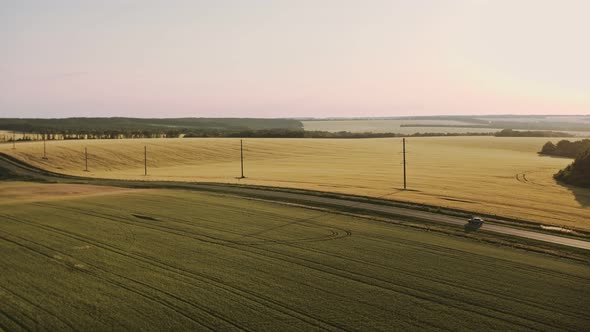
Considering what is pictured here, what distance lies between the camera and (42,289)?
69.7ft

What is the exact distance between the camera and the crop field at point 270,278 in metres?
18.3

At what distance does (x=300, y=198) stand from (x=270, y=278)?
24.1 m

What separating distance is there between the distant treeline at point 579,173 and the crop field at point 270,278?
3547cm

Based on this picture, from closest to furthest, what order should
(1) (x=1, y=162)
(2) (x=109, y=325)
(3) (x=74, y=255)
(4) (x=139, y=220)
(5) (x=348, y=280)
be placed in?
(2) (x=109, y=325) < (5) (x=348, y=280) < (3) (x=74, y=255) < (4) (x=139, y=220) < (1) (x=1, y=162)

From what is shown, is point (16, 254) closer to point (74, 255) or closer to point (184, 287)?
point (74, 255)

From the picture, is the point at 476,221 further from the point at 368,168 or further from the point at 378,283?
the point at 368,168

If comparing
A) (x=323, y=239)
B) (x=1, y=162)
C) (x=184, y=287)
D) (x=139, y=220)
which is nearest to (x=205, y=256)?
(x=184, y=287)

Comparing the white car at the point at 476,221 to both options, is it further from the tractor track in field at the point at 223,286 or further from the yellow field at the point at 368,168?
the tractor track in field at the point at 223,286

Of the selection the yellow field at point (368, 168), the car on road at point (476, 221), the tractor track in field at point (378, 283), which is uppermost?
the yellow field at point (368, 168)

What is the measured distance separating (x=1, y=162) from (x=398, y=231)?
7351 centimetres

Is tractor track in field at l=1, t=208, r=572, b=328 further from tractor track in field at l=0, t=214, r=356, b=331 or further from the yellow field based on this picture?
the yellow field

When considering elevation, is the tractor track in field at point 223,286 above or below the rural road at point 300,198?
below

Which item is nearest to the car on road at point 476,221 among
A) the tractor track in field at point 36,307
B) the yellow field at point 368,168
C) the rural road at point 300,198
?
the rural road at point 300,198

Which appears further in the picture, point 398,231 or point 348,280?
point 398,231
